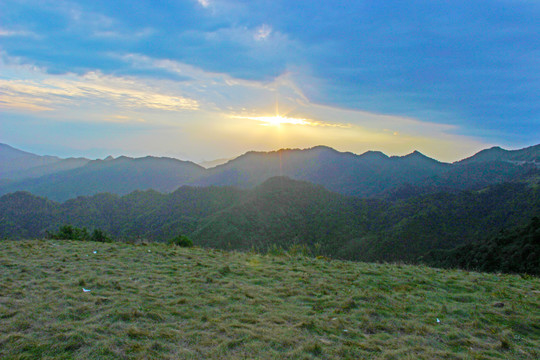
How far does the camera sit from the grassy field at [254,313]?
5.22 m

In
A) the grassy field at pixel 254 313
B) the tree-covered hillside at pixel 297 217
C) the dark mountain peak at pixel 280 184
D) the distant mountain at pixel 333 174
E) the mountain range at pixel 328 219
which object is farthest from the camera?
the distant mountain at pixel 333 174

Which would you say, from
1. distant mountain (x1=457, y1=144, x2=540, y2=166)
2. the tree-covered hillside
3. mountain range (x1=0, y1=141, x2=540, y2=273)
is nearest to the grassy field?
mountain range (x1=0, y1=141, x2=540, y2=273)

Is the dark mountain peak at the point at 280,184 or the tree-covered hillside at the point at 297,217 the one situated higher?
the dark mountain peak at the point at 280,184

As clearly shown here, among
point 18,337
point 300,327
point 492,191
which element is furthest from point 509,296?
point 492,191

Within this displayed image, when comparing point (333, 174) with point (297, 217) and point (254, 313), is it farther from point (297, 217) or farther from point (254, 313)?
point (254, 313)

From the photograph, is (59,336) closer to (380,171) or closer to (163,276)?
(163,276)

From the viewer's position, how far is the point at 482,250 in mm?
33906

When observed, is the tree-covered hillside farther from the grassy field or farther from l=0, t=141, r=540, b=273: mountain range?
the grassy field

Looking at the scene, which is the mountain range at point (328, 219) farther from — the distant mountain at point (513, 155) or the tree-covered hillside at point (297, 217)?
the distant mountain at point (513, 155)

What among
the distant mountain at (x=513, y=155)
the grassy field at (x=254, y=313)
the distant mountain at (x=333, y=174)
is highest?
the distant mountain at (x=513, y=155)

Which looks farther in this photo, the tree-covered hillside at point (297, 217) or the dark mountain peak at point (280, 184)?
Answer: the dark mountain peak at point (280, 184)

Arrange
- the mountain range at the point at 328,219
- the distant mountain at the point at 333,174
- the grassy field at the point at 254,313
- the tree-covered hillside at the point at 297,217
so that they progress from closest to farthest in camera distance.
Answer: the grassy field at the point at 254,313 → the mountain range at the point at 328,219 → the tree-covered hillside at the point at 297,217 → the distant mountain at the point at 333,174

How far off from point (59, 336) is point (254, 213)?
7291 cm

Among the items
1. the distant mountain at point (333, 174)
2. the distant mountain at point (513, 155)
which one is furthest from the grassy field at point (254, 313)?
the distant mountain at point (513, 155)
